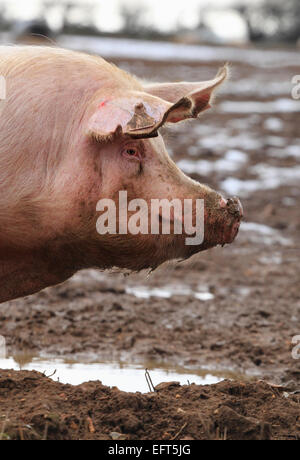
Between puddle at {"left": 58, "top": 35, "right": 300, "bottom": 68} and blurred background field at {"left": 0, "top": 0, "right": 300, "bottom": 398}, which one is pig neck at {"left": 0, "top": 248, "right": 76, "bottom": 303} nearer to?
blurred background field at {"left": 0, "top": 0, "right": 300, "bottom": 398}

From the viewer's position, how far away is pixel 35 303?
7.29 m

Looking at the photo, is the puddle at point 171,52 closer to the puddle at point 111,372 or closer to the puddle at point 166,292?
the puddle at point 166,292

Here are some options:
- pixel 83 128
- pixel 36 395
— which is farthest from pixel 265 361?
pixel 83 128

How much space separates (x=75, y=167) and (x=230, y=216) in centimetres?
87

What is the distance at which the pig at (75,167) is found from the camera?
13.0 ft

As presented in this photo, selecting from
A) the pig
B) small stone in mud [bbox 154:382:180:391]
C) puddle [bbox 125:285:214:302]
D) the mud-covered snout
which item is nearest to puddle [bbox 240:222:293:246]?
puddle [bbox 125:285:214:302]

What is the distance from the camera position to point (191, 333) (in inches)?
263

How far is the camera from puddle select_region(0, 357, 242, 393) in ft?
17.9

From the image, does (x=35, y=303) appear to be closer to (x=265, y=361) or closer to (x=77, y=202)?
(x=265, y=361)

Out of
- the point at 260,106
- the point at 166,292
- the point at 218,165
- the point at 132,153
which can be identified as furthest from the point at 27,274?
the point at 260,106

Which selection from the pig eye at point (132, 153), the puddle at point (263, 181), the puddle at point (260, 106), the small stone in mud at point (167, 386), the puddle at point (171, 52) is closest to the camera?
the pig eye at point (132, 153)

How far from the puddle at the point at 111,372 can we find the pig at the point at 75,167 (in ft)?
4.45

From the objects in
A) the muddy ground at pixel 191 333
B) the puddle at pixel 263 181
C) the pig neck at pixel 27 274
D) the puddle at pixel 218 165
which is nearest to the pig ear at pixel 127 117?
the pig neck at pixel 27 274

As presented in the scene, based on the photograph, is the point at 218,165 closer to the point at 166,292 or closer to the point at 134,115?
the point at 166,292
